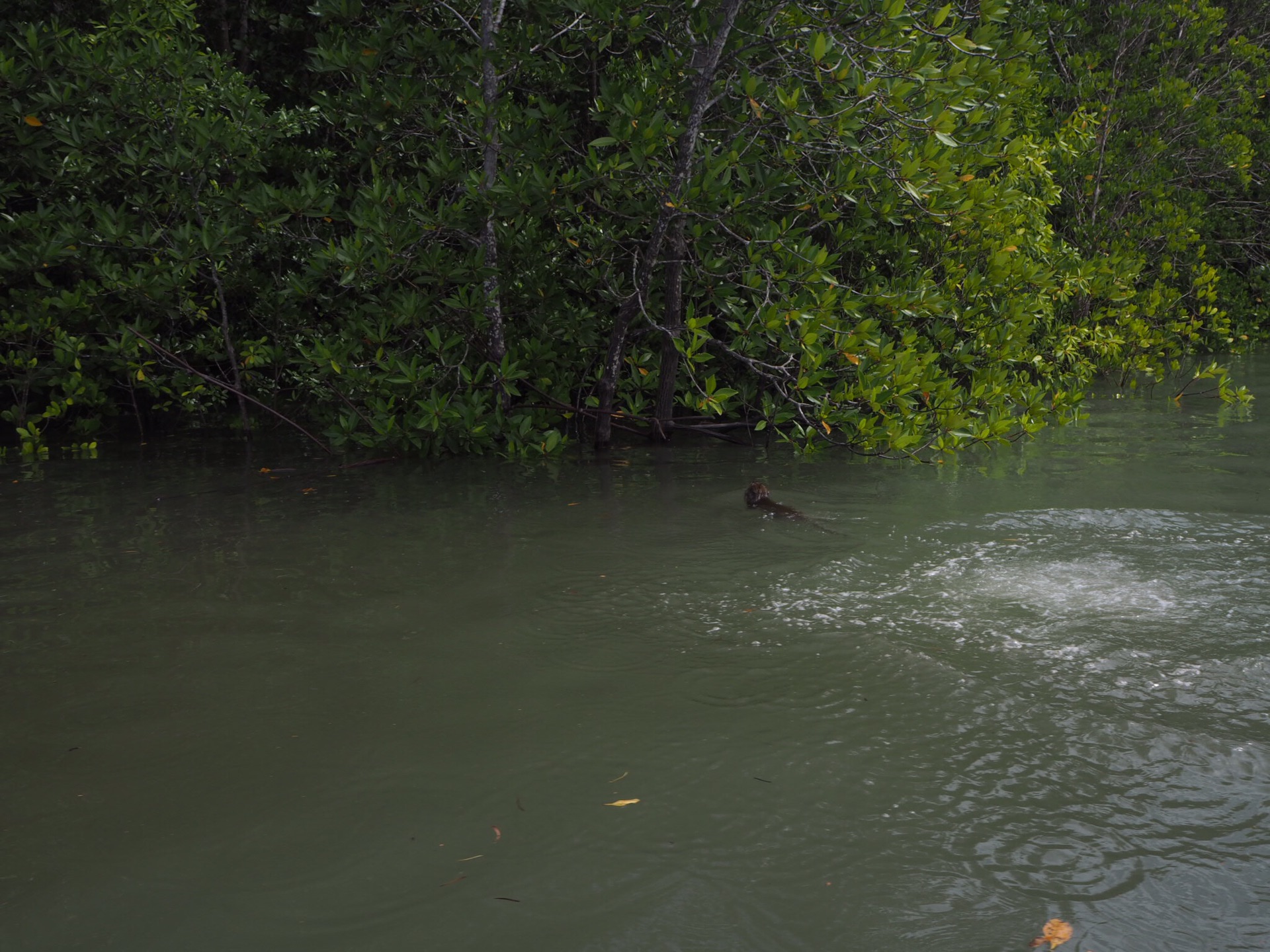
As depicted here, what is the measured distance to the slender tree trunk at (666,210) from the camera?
632 cm

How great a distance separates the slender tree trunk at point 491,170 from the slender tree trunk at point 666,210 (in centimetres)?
73

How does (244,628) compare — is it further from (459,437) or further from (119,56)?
(119,56)

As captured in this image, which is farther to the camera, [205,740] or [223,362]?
[223,362]

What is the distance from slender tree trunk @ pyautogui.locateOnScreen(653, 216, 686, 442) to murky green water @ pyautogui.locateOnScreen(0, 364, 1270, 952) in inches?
79.6

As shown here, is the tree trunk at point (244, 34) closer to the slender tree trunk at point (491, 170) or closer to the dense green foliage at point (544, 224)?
the dense green foliage at point (544, 224)

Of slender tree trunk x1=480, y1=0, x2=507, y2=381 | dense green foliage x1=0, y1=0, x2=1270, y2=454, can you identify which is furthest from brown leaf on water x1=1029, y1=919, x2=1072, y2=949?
slender tree trunk x1=480, y1=0, x2=507, y2=381

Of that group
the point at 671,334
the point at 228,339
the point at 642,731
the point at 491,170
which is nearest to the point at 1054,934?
the point at 642,731

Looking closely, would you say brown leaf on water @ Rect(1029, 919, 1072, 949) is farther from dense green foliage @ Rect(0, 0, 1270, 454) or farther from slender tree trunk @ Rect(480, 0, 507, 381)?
slender tree trunk @ Rect(480, 0, 507, 381)

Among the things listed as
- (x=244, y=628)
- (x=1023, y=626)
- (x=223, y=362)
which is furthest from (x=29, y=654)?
(x=223, y=362)

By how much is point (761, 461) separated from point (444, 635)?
12.8ft

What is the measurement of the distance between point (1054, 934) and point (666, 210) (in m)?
5.11

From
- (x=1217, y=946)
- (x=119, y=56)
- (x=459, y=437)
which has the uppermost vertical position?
(x=119, y=56)

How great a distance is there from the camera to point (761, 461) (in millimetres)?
7328

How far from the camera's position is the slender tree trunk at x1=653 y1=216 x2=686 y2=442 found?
694cm
